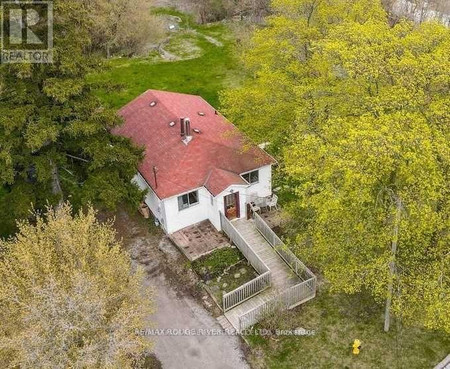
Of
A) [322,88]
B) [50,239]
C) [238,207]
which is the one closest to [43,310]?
[50,239]

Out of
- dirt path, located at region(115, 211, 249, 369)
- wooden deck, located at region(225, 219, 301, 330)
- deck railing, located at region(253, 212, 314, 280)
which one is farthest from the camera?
deck railing, located at region(253, 212, 314, 280)

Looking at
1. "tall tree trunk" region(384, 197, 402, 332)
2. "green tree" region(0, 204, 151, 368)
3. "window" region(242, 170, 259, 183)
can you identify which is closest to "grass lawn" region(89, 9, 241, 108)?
"window" region(242, 170, 259, 183)

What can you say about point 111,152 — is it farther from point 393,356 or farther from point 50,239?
point 393,356

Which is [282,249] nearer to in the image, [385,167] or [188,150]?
[188,150]

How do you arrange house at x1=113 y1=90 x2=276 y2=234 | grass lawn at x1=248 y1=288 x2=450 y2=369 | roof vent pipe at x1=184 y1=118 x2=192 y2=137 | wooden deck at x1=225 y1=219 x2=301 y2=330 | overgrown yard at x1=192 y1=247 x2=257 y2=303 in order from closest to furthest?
grass lawn at x1=248 y1=288 x2=450 y2=369
wooden deck at x1=225 y1=219 x2=301 y2=330
overgrown yard at x1=192 y1=247 x2=257 y2=303
house at x1=113 y1=90 x2=276 y2=234
roof vent pipe at x1=184 y1=118 x2=192 y2=137

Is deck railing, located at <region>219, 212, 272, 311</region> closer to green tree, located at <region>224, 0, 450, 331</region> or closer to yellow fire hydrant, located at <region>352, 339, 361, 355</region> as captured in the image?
green tree, located at <region>224, 0, 450, 331</region>

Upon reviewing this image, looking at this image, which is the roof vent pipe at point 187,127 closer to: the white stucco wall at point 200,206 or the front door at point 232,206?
the white stucco wall at point 200,206
